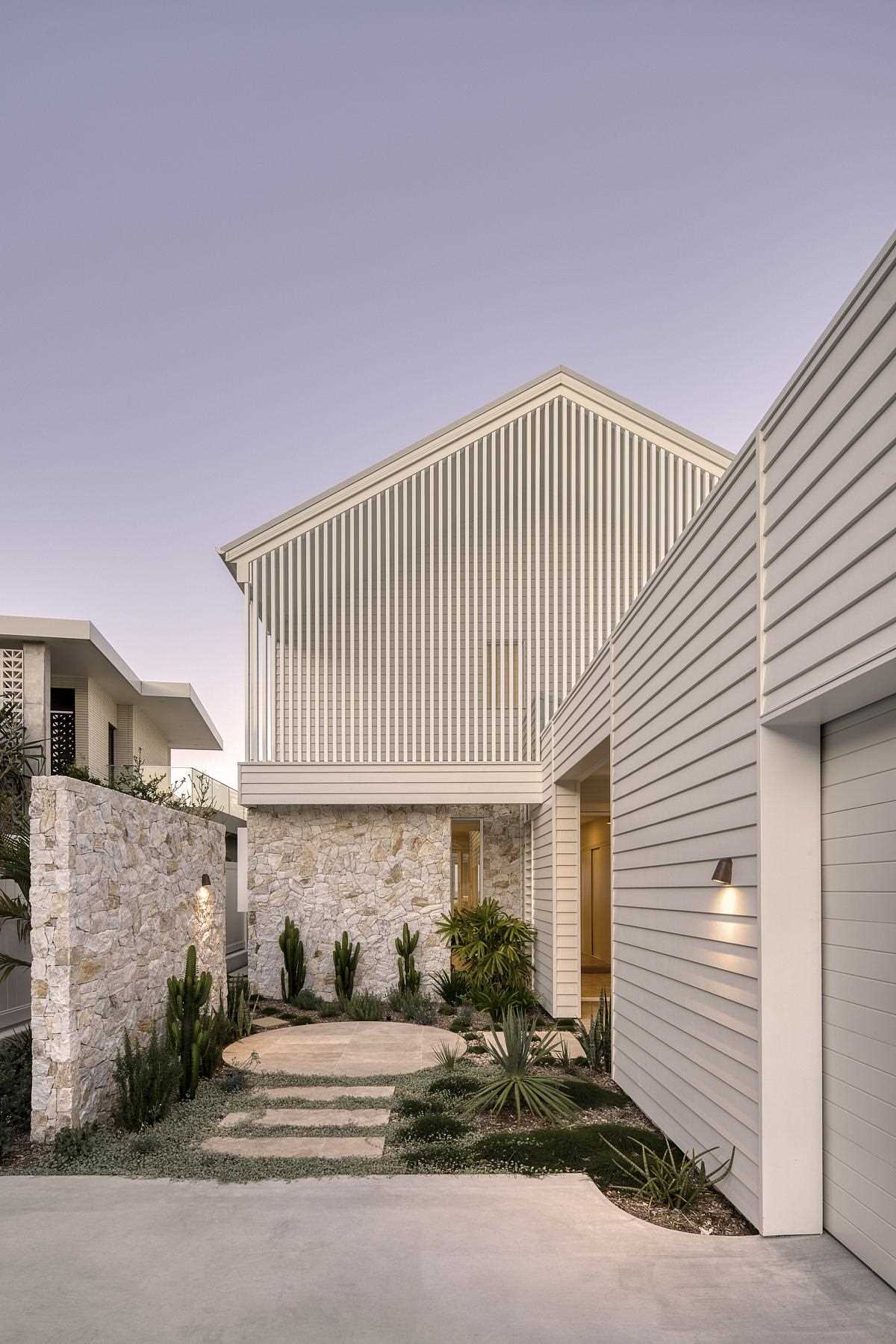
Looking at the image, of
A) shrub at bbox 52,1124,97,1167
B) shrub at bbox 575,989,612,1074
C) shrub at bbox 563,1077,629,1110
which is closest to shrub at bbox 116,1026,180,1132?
shrub at bbox 52,1124,97,1167

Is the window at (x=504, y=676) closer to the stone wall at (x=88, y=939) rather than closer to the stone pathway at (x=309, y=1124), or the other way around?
the stone wall at (x=88, y=939)

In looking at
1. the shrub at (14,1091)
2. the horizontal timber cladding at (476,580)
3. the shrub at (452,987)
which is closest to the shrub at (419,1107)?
the shrub at (14,1091)

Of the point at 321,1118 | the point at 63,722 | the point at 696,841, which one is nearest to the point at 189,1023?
the point at 321,1118

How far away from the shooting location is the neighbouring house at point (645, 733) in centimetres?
400

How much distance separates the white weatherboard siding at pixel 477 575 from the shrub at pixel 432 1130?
7.83m

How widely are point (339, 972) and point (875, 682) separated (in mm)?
11432

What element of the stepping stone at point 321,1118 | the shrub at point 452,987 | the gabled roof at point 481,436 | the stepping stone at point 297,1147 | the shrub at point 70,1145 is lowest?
the shrub at point 452,987

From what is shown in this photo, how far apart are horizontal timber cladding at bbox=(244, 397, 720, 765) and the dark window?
6.83m

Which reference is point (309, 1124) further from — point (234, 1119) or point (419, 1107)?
point (419, 1107)

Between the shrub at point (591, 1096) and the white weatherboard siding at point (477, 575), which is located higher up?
the white weatherboard siding at point (477, 575)

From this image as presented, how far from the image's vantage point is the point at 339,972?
13.8m

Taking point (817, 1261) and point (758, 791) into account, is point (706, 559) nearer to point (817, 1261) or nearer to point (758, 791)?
point (758, 791)

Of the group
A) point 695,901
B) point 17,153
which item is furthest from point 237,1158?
point 17,153

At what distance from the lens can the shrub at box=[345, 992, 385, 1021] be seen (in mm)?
12383
